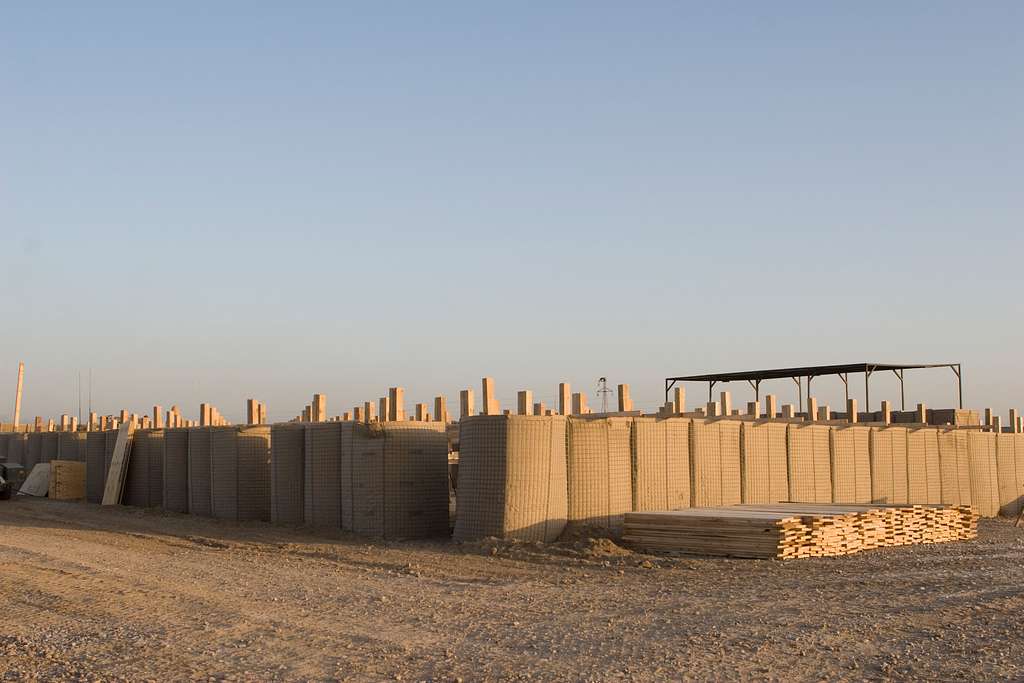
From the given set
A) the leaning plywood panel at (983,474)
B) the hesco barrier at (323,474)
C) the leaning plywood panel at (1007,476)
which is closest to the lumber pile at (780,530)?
the hesco barrier at (323,474)

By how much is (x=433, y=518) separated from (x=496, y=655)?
936 cm

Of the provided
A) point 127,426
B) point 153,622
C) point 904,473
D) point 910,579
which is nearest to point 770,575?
point 910,579

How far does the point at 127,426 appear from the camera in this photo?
27.1 m

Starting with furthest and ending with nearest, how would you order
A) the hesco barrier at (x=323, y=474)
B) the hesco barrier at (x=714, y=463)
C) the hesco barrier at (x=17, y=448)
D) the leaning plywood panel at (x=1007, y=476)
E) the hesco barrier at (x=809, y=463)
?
1. the hesco barrier at (x=17, y=448)
2. the leaning plywood panel at (x=1007, y=476)
3. the hesco barrier at (x=809, y=463)
4. the hesco barrier at (x=323, y=474)
5. the hesco barrier at (x=714, y=463)

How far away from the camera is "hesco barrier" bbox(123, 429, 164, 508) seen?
85.4 feet

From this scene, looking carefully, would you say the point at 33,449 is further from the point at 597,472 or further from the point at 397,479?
the point at 597,472

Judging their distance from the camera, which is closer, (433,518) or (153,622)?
(153,622)

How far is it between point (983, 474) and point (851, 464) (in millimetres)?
6116

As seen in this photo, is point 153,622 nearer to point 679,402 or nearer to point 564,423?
point 564,423

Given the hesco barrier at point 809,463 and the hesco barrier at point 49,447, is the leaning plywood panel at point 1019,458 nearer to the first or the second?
the hesco barrier at point 809,463

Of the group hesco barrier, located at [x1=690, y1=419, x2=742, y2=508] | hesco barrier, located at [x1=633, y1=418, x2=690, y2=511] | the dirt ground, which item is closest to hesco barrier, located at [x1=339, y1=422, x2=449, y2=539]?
the dirt ground

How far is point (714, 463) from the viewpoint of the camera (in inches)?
726

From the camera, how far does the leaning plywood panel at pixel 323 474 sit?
18.8m

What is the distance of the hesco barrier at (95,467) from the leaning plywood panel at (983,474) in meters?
22.4
